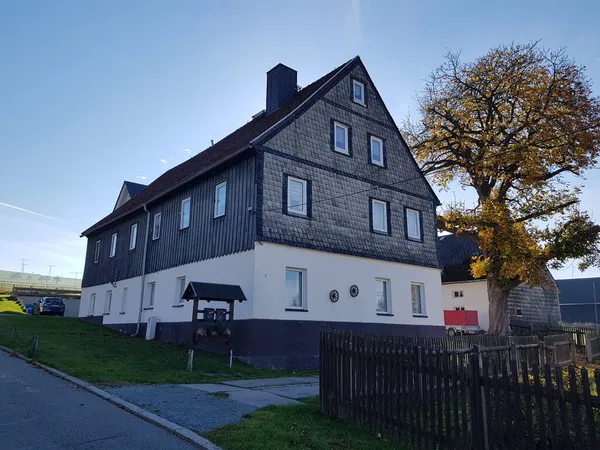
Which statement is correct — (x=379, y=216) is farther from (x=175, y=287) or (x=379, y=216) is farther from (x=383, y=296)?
(x=175, y=287)

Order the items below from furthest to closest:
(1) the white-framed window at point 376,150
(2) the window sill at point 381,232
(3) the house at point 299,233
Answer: (1) the white-framed window at point 376,150
(2) the window sill at point 381,232
(3) the house at point 299,233

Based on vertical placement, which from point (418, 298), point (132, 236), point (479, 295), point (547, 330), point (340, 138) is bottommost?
point (547, 330)

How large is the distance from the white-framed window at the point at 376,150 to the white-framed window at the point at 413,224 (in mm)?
2993

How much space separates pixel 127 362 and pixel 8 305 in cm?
3997

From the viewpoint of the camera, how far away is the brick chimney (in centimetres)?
2305

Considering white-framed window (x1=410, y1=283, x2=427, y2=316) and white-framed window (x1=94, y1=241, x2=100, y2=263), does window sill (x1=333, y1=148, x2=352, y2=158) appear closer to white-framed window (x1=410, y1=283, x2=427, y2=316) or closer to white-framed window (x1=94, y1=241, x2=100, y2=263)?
white-framed window (x1=410, y1=283, x2=427, y2=316)

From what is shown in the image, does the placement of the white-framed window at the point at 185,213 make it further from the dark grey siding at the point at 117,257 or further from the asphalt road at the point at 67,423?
the asphalt road at the point at 67,423

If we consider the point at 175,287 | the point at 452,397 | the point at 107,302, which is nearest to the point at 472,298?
the point at 175,287

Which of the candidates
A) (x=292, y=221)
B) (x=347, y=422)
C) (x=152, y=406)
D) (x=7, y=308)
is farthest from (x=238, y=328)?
(x=7, y=308)

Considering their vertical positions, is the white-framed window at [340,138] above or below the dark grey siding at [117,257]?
above

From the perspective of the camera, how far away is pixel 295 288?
17.5 meters

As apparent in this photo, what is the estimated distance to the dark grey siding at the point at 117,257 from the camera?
1001 inches

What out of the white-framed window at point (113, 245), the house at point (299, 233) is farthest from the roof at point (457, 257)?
the white-framed window at point (113, 245)

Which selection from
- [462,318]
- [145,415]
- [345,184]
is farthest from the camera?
[462,318]
